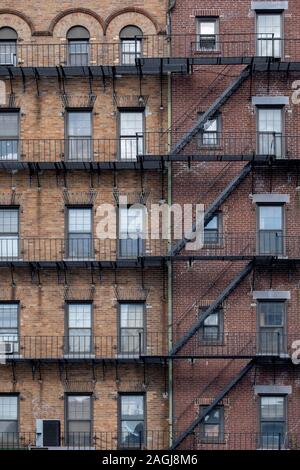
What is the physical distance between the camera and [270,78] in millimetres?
73188

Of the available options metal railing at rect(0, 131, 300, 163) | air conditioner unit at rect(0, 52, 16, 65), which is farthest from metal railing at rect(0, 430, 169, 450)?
air conditioner unit at rect(0, 52, 16, 65)

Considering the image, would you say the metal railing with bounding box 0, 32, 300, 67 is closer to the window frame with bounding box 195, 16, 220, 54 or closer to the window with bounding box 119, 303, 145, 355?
the window frame with bounding box 195, 16, 220, 54

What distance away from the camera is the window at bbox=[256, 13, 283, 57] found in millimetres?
73188

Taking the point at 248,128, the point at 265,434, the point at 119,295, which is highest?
the point at 248,128

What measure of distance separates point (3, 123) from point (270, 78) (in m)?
9.18

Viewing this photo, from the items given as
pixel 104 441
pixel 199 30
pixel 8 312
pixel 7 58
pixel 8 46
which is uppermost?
pixel 199 30

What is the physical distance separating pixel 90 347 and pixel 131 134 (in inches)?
289

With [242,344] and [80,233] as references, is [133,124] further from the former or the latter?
[242,344]

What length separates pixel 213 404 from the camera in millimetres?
71438

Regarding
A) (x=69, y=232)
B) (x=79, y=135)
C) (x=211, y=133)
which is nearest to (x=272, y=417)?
(x=69, y=232)

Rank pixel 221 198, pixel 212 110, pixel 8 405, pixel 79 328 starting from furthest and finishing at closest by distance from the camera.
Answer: pixel 79 328 → pixel 212 110 → pixel 8 405 → pixel 221 198

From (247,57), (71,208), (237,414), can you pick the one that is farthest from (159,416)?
(247,57)

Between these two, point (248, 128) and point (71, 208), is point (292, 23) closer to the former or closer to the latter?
point (248, 128)

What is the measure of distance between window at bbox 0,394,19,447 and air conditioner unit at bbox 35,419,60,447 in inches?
45.1
